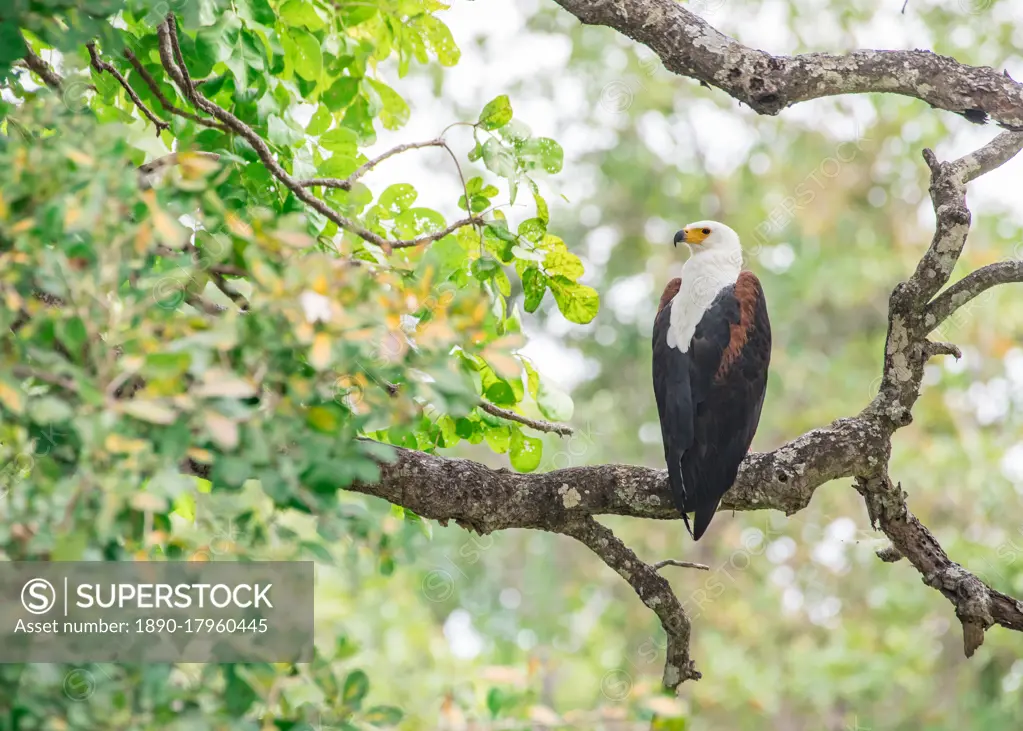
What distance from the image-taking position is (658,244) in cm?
1182

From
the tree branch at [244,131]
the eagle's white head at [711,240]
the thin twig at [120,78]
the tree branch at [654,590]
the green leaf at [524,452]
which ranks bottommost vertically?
the tree branch at [654,590]

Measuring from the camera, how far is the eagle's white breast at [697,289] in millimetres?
3723

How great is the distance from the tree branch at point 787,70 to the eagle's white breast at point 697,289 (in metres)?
Answer: 0.93

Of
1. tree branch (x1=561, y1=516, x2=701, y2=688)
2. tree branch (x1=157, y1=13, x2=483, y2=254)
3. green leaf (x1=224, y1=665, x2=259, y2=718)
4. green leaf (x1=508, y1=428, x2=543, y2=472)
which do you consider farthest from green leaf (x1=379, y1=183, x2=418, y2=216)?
green leaf (x1=224, y1=665, x2=259, y2=718)

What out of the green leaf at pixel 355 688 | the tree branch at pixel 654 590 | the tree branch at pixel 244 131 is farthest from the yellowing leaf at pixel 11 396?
the tree branch at pixel 654 590

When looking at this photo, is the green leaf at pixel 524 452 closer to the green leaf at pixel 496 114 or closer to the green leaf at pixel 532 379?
the green leaf at pixel 532 379

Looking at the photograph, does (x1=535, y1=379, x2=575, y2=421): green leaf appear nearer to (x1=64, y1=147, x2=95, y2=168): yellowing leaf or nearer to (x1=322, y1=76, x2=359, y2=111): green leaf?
(x1=322, y1=76, x2=359, y2=111): green leaf

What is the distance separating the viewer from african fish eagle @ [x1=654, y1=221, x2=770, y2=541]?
10.5ft

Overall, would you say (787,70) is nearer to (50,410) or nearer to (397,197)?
Result: (397,197)

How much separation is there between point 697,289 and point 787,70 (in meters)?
1.09

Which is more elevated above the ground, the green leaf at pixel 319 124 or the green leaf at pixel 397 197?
the green leaf at pixel 319 124

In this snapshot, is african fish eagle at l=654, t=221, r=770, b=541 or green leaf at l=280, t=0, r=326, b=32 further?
african fish eagle at l=654, t=221, r=770, b=541

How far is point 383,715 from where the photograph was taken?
75.7 inches

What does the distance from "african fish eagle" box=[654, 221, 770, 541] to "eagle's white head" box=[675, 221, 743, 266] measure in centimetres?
34
